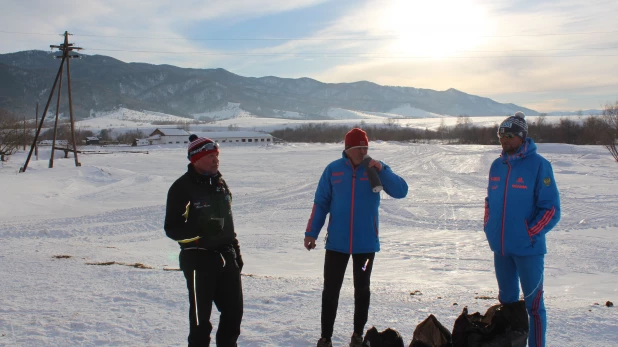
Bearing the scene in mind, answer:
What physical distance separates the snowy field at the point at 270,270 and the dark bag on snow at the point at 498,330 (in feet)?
2.52

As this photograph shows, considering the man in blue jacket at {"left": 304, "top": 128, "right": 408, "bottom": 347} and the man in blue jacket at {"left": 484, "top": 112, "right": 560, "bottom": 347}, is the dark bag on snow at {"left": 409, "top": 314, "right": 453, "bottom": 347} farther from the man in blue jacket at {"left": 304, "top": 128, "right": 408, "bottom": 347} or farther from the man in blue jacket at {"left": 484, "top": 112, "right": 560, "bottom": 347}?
the man in blue jacket at {"left": 484, "top": 112, "right": 560, "bottom": 347}

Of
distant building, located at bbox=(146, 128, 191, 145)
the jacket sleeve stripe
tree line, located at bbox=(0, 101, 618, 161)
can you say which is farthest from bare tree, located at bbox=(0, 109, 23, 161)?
distant building, located at bbox=(146, 128, 191, 145)

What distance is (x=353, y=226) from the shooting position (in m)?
3.74

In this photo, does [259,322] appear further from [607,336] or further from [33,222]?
[33,222]

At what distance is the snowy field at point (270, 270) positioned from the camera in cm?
426

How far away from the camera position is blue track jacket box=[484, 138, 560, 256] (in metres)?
3.46

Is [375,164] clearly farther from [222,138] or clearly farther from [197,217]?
[222,138]

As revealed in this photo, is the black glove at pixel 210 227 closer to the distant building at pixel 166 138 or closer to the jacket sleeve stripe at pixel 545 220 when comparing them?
the jacket sleeve stripe at pixel 545 220

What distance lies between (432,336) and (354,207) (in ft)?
3.66

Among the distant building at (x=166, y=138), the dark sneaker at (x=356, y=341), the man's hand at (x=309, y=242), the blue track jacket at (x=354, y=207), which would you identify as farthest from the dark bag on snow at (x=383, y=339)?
the distant building at (x=166, y=138)

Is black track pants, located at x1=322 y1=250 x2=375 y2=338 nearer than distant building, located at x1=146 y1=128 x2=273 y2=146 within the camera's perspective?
Yes

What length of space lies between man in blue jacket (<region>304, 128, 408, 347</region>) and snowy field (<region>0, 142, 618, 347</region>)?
38cm

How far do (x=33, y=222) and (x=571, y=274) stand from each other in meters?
12.6

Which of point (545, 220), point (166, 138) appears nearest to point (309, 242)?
point (545, 220)
